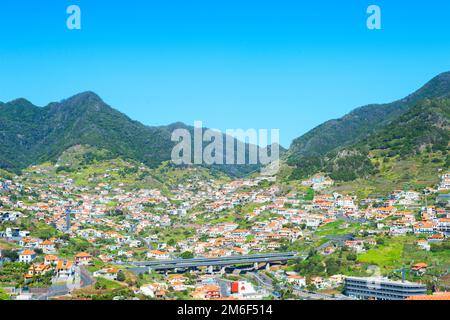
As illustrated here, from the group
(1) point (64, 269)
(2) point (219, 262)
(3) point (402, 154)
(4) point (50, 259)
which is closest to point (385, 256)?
(2) point (219, 262)

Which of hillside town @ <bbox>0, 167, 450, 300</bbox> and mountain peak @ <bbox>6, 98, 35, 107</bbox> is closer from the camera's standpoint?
hillside town @ <bbox>0, 167, 450, 300</bbox>

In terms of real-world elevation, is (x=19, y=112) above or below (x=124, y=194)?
above

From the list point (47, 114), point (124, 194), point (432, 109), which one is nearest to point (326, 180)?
point (432, 109)

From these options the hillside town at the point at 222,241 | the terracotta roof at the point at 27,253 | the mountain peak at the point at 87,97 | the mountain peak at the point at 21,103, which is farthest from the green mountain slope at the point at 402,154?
the mountain peak at the point at 21,103

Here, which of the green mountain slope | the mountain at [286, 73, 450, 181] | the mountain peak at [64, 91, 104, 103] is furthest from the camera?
the mountain peak at [64, 91, 104, 103]

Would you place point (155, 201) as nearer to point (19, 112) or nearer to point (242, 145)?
point (19, 112)

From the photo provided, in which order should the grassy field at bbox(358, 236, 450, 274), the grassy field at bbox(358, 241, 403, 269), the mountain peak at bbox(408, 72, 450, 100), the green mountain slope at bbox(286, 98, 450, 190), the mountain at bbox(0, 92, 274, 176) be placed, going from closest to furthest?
the grassy field at bbox(358, 236, 450, 274) → the grassy field at bbox(358, 241, 403, 269) → the green mountain slope at bbox(286, 98, 450, 190) → the mountain peak at bbox(408, 72, 450, 100) → the mountain at bbox(0, 92, 274, 176)

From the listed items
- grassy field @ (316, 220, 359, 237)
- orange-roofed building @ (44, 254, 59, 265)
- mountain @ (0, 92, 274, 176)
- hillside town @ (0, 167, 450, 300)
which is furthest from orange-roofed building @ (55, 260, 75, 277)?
mountain @ (0, 92, 274, 176)

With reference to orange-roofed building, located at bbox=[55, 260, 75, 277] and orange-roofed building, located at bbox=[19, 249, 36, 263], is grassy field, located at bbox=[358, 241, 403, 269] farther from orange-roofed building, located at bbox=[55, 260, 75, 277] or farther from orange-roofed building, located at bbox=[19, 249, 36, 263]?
orange-roofed building, located at bbox=[19, 249, 36, 263]
